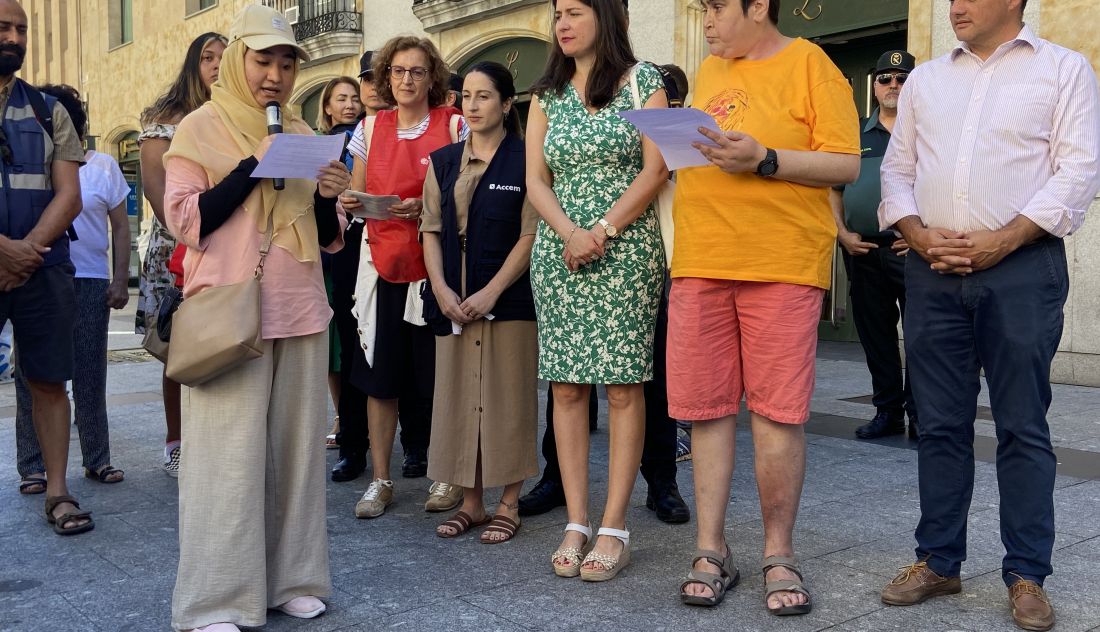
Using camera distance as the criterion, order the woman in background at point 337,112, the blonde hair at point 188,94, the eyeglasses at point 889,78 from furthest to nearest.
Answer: the woman in background at point 337,112
the eyeglasses at point 889,78
the blonde hair at point 188,94

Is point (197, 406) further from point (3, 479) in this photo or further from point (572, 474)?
point (3, 479)

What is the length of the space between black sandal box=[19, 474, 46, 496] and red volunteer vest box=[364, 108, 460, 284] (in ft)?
6.48

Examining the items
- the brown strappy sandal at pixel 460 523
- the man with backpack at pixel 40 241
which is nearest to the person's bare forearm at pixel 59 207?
the man with backpack at pixel 40 241

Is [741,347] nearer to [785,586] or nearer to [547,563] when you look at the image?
[785,586]

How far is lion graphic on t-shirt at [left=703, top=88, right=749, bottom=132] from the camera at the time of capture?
11.1 feet

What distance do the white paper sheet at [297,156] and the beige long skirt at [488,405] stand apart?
3.93ft

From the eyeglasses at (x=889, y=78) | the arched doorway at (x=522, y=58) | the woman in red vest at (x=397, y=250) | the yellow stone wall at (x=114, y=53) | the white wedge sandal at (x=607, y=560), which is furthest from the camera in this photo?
the yellow stone wall at (x=114, y=53)

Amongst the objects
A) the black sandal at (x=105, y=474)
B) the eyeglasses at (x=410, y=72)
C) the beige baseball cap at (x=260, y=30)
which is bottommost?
the black sandal at (x=105, y=474)

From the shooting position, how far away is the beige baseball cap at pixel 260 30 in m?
3.23

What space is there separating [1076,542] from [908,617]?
3.71ft

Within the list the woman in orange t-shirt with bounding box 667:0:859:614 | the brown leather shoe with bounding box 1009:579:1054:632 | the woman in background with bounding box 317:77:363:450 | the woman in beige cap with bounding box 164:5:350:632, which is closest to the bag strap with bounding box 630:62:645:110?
the woman in orange t-shirt with bounding box 667:0:859:614

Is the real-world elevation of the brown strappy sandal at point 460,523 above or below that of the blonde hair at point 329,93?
below

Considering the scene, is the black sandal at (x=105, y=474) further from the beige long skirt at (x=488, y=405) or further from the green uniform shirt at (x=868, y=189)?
the green uniform shirt at (x=868, y=189)

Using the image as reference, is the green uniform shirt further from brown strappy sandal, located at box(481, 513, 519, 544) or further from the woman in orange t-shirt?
brown strappy sandal, located at box(481, 513, 519, 544)
